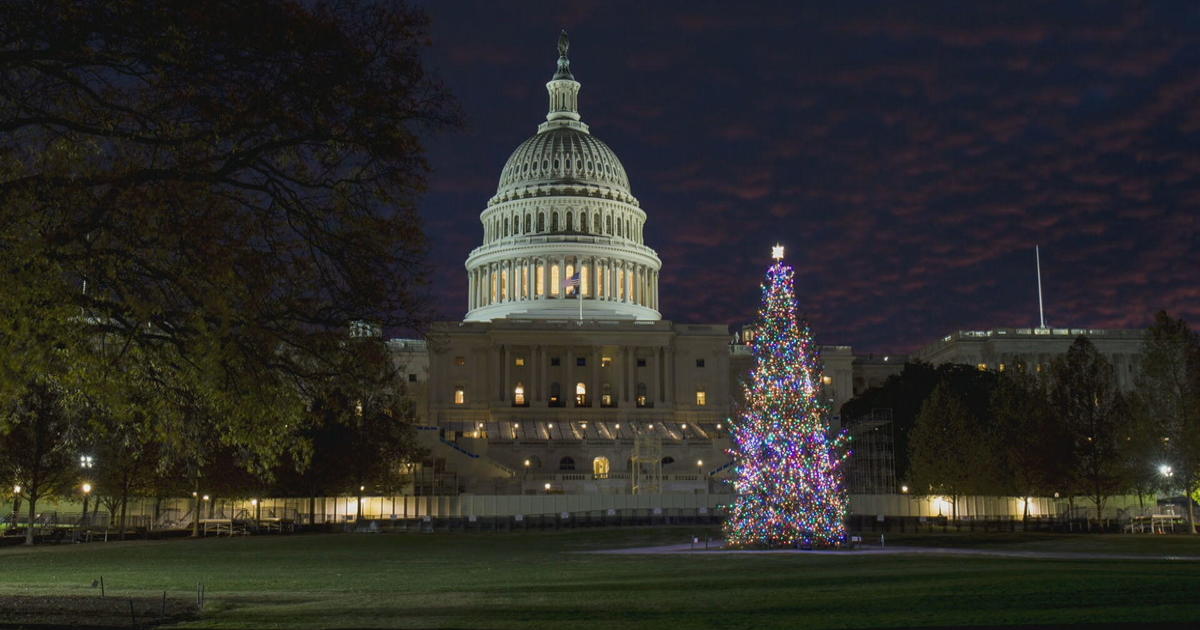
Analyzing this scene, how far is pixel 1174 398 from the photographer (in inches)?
2239

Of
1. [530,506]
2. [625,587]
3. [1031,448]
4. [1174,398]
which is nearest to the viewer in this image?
[625,587]

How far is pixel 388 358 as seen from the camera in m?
24.8

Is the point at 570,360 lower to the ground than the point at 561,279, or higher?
lower

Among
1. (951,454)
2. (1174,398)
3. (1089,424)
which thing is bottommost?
(951,454)

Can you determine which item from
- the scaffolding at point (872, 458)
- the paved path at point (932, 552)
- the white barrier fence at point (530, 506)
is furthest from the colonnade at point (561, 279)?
the paved path at point (932, 552)

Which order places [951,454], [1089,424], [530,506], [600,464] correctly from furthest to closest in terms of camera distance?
[600,464] < [530,506] < [951,454] < [1089,424]

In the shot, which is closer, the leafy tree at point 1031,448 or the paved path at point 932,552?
the paved path at point 932,552

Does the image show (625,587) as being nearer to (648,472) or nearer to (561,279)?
(648,472)

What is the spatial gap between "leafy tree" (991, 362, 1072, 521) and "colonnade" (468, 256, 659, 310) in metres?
85.3

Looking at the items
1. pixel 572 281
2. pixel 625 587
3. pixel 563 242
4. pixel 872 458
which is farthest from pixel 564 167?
pixel 625 587

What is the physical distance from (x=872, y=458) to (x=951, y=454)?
2258 cm

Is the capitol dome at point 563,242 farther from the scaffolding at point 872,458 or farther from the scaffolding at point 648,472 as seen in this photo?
the scaffolding at point 872,458

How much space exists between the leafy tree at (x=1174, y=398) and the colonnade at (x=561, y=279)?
312ft

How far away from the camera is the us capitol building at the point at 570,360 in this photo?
97.1 m
